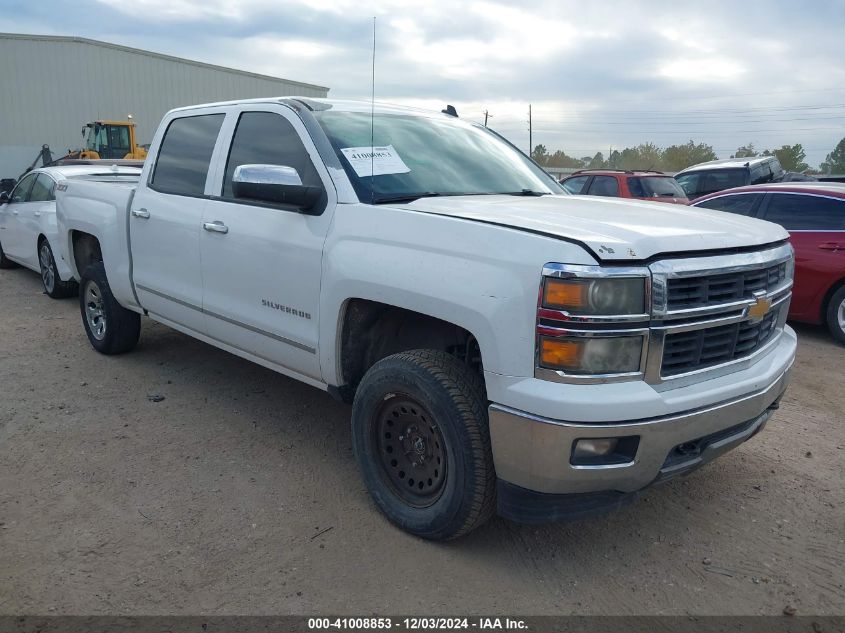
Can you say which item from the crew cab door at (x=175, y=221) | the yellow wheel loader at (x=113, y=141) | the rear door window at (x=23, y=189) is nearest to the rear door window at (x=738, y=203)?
the crew cab door at (x=175, y=221)

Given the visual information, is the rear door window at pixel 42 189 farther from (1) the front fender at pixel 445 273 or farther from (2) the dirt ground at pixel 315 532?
(1) the front fender at pixel 445 273

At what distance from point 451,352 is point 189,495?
157 cm

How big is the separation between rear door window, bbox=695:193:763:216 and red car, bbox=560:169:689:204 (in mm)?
2980

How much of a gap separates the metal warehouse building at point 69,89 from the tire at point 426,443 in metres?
30.6

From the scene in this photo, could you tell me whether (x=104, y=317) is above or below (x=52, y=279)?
above

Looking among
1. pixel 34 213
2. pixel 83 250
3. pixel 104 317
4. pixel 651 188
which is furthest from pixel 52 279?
pixel 651 188

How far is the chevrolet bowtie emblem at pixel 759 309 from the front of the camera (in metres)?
2.92

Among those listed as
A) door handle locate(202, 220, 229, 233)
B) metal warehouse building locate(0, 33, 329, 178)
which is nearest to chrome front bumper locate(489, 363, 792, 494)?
door handle locate(202, 220, 229, 233)

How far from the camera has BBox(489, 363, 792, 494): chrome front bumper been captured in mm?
2551

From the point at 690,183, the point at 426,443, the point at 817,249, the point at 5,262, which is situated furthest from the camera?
the point at 690,183

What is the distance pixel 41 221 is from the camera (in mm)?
8547

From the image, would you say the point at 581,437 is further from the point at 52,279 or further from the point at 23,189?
the point at 23,189

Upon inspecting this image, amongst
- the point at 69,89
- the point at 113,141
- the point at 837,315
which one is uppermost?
the point at 69,89

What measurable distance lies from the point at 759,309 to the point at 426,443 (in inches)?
61.1
